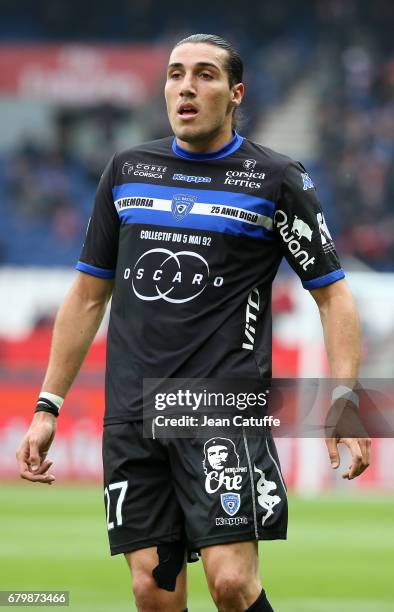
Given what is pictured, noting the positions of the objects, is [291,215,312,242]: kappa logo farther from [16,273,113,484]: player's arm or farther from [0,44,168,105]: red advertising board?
[0,44,168,105]: red advertising board

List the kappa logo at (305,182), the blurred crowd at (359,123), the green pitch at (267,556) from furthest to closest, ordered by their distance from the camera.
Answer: the blurred crowd at (359,123) → the green pitch at (267,556) → the kappa logo at (305,182)

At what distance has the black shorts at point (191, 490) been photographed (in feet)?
15.3

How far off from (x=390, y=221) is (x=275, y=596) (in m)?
16.8

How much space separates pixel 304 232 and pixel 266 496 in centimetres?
92

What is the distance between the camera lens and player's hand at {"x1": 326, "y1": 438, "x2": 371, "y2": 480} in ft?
14.9

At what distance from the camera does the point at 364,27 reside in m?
28.0

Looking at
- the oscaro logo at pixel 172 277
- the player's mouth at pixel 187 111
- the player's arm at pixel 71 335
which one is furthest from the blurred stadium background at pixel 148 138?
the player's mouth at pixel 187 111

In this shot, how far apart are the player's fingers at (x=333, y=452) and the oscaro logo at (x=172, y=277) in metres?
0.65

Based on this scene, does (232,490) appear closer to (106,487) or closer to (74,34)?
(106,487)

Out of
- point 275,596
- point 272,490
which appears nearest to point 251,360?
point 272,490

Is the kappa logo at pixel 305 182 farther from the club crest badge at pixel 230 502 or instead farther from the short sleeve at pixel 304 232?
the club crest badge at pixel 230 502

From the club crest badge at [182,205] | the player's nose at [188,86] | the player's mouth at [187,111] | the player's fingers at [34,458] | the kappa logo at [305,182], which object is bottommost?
the player's fingers at [34,458]

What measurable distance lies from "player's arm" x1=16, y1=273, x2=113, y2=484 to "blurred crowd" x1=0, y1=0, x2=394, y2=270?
1951 cm

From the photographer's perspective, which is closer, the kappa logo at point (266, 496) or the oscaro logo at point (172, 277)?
the kappa logo at point (266, 496)
